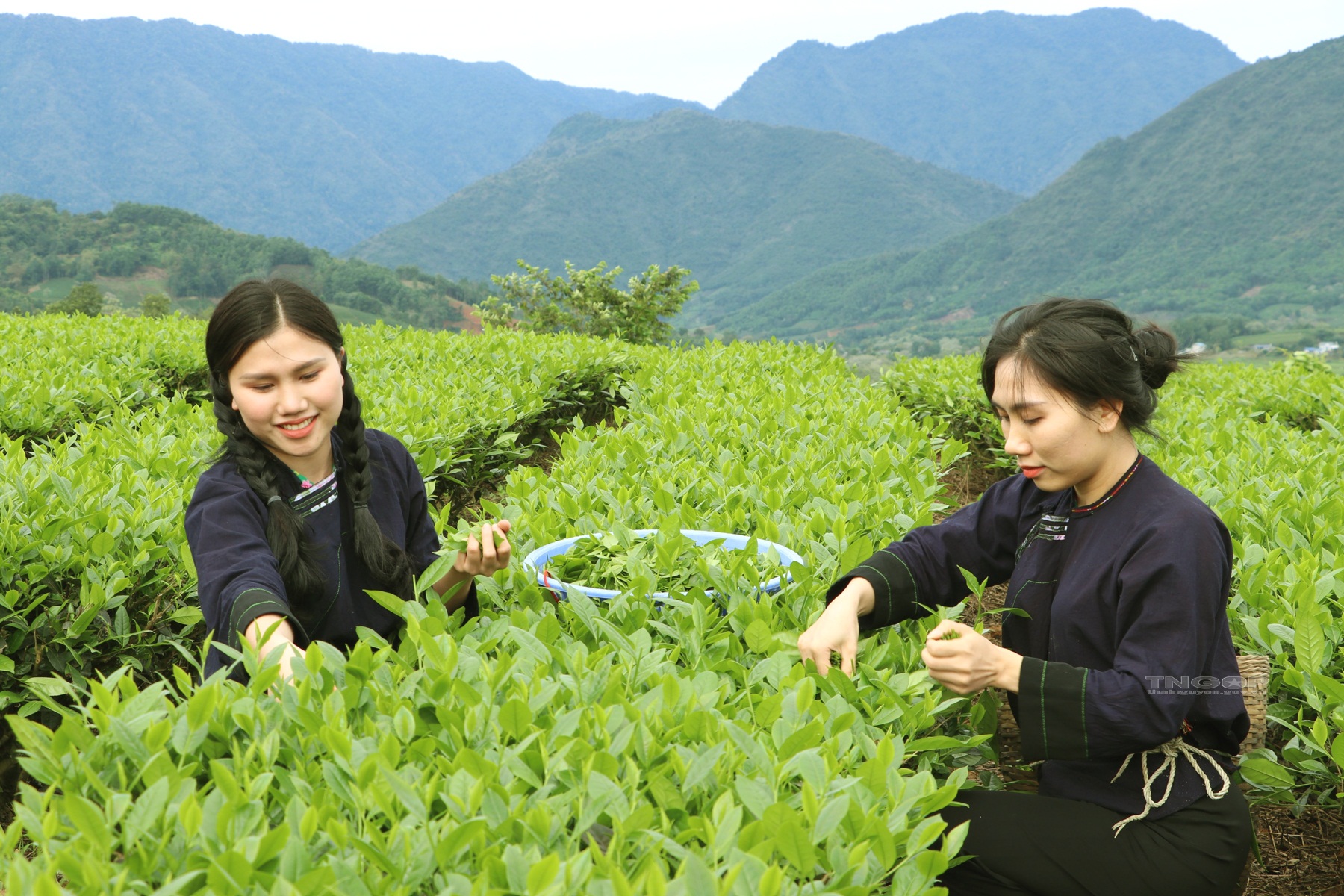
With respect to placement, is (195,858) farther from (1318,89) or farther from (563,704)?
(1318,89)

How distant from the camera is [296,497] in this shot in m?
2.35

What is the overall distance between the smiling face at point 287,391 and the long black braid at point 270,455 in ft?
0.07

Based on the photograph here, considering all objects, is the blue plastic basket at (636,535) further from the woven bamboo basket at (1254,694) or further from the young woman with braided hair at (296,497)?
the woven bamboo basket at (1254,694)

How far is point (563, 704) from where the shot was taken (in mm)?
1730

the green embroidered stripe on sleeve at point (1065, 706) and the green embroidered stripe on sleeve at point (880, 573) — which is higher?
the green embroidered stripe on sleeve at point (880, 573)

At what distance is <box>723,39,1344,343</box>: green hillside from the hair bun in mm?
76397

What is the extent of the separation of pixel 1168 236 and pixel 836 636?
98.1 meters

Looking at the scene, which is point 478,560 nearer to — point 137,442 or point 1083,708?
point 1083,708

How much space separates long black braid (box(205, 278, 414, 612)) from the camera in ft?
7.22

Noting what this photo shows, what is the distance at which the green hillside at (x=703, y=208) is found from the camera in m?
127

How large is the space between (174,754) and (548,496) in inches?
64.1

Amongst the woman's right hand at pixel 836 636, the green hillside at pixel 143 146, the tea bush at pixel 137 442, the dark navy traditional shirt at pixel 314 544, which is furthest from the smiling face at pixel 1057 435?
the green hillside at pixel 143 146

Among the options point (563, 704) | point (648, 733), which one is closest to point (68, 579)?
point (563, 704)

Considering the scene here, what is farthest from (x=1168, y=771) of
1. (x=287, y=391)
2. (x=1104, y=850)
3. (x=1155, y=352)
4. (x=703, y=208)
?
(x=703, y=208)
